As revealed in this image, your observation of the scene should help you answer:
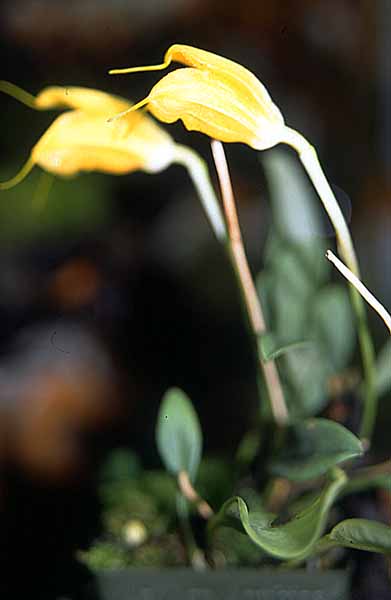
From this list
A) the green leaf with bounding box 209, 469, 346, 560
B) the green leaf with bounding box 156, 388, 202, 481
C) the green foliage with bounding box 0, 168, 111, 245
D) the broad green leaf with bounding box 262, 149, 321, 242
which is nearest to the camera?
the green leaf with bounding box 209, 469, 346, 560

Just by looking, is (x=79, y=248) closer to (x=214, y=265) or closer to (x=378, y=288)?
(x=214, y=265)

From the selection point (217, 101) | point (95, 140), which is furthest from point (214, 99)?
point (95, 140)

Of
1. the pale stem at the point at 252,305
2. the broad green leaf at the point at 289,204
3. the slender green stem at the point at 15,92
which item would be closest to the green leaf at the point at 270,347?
the pale stem at the point at 252,305

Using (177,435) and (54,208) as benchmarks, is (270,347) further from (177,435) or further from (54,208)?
(54,208)

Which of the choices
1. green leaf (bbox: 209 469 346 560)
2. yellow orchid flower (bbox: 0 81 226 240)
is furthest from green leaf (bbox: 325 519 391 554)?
yellow orchid flower (bbox: 0 81 226 240)

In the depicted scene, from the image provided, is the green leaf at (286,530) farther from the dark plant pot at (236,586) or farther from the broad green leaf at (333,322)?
the broad green leaf at (333,322)

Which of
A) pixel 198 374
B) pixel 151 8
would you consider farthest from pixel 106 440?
pixel 151 8

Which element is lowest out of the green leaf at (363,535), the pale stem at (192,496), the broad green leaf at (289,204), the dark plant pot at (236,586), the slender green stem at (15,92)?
the dark plant pot at (236,586)

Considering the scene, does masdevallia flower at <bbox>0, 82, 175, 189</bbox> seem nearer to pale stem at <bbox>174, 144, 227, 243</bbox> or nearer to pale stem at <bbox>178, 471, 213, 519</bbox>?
pale stem at <bbox>174, 144, 227, 243</bbox>
